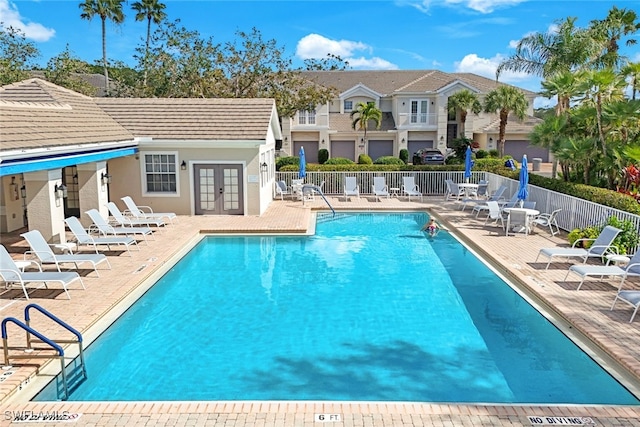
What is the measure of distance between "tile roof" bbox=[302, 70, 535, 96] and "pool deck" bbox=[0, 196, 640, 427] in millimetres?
29698

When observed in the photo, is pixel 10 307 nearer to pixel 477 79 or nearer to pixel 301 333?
pixel 301 333

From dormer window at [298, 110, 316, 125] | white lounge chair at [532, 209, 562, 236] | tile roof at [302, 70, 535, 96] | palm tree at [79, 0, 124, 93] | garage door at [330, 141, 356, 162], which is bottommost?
white lounge chair at [532, 209, 562, 236]

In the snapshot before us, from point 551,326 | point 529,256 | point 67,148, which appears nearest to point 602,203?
point 529,256

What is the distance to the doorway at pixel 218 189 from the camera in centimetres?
2028

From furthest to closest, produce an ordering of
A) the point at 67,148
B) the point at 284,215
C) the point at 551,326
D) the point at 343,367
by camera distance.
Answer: the point at 284,215
the point at 67,148
the point at 551,326
the point at 343,367

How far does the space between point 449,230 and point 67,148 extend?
12509 millimetres

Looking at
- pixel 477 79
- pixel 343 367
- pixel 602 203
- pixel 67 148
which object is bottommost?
pixel 343 367

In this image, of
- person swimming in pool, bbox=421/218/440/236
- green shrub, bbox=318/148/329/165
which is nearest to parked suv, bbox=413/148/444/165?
green shrub, bbox=318/148/329/165

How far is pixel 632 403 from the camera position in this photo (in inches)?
260

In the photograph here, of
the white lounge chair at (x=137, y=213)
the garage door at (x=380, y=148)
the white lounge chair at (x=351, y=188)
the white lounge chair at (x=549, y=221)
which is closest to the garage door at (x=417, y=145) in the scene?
the garage door at (x=380, y=148)

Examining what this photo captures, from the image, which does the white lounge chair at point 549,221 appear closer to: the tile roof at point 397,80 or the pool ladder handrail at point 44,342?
the pool ladder handrail at point 44,342

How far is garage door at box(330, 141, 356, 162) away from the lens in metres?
45.8

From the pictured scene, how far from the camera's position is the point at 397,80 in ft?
160

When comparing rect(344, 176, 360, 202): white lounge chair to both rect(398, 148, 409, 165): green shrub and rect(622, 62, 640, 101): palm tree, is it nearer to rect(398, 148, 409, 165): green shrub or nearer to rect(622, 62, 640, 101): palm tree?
rect(622, 62, 640, 101): palm tree
